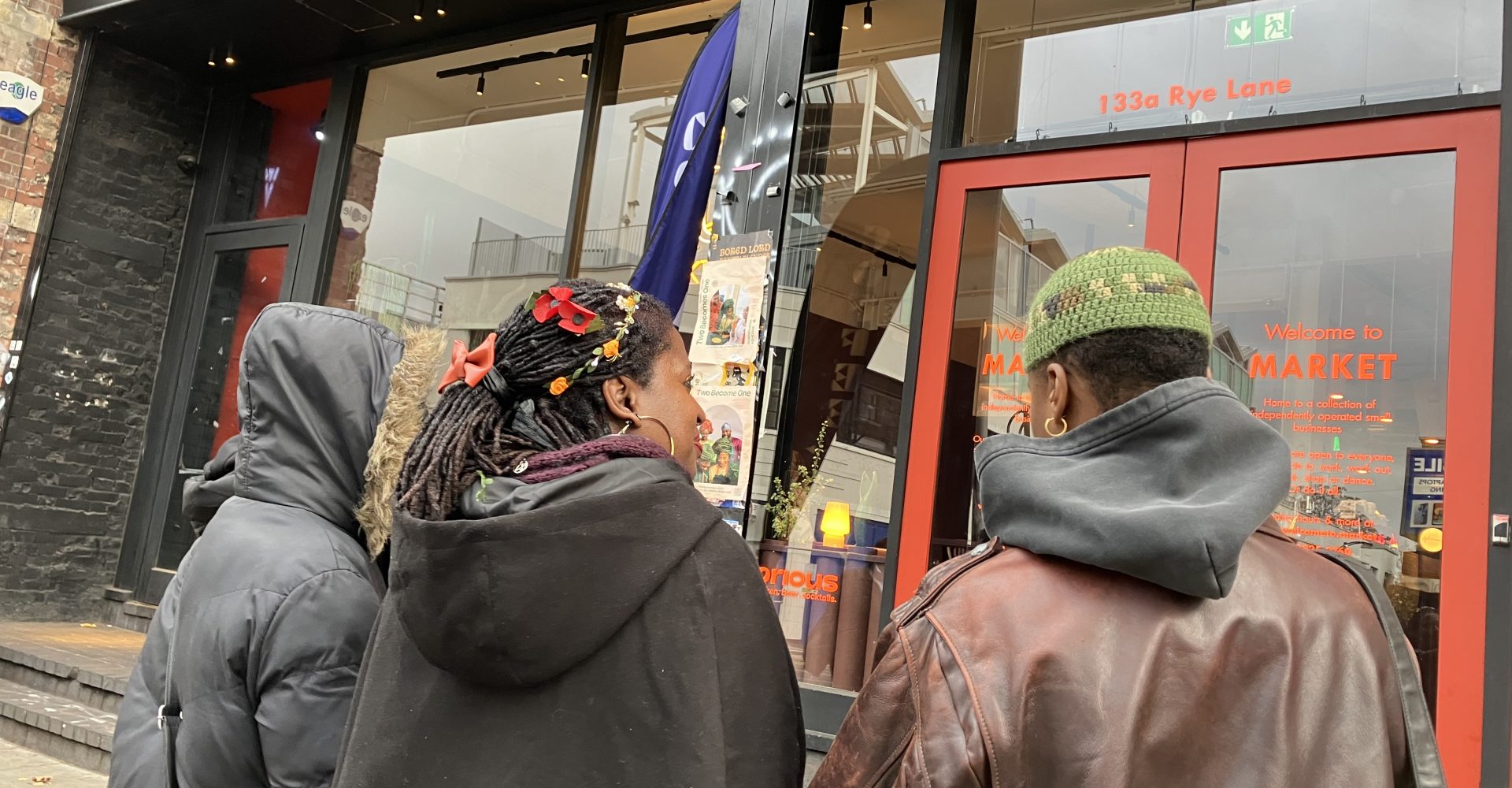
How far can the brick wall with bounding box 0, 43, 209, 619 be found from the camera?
7770 millimetres

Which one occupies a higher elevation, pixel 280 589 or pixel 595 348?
pixel 595 348

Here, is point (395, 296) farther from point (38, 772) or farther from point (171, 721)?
point (171, 721)

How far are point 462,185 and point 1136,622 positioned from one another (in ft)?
23.3

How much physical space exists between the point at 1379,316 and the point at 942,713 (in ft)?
11.9

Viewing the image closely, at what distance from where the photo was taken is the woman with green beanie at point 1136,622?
3.72 feet

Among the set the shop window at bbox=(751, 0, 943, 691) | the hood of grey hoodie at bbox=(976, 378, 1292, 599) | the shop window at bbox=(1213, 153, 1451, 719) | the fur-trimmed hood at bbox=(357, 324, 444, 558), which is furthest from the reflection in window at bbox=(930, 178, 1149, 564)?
the hood of grey hoodie at bbox=(976, 378, 1292, 599)

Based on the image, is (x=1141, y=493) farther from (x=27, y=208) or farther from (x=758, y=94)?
(x=27, y=208)

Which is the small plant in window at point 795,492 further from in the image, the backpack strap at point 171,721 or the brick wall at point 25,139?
the brick wall at point 25,139

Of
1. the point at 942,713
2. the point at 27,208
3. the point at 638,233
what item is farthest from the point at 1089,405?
the point at 27,208

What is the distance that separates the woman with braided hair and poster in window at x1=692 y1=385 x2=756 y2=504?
8.59ft

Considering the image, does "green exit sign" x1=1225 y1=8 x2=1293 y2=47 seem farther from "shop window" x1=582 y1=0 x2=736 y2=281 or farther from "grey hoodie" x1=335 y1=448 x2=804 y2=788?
"grey hoodie" x1=335 y1=448 x2=804 y2=788

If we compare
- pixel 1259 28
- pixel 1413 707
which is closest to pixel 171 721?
pixel 1413 707

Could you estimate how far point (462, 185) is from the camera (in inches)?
299


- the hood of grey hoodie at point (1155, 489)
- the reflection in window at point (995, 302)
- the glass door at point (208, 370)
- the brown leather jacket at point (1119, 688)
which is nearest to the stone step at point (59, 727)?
the glass door at point (208, 370)
